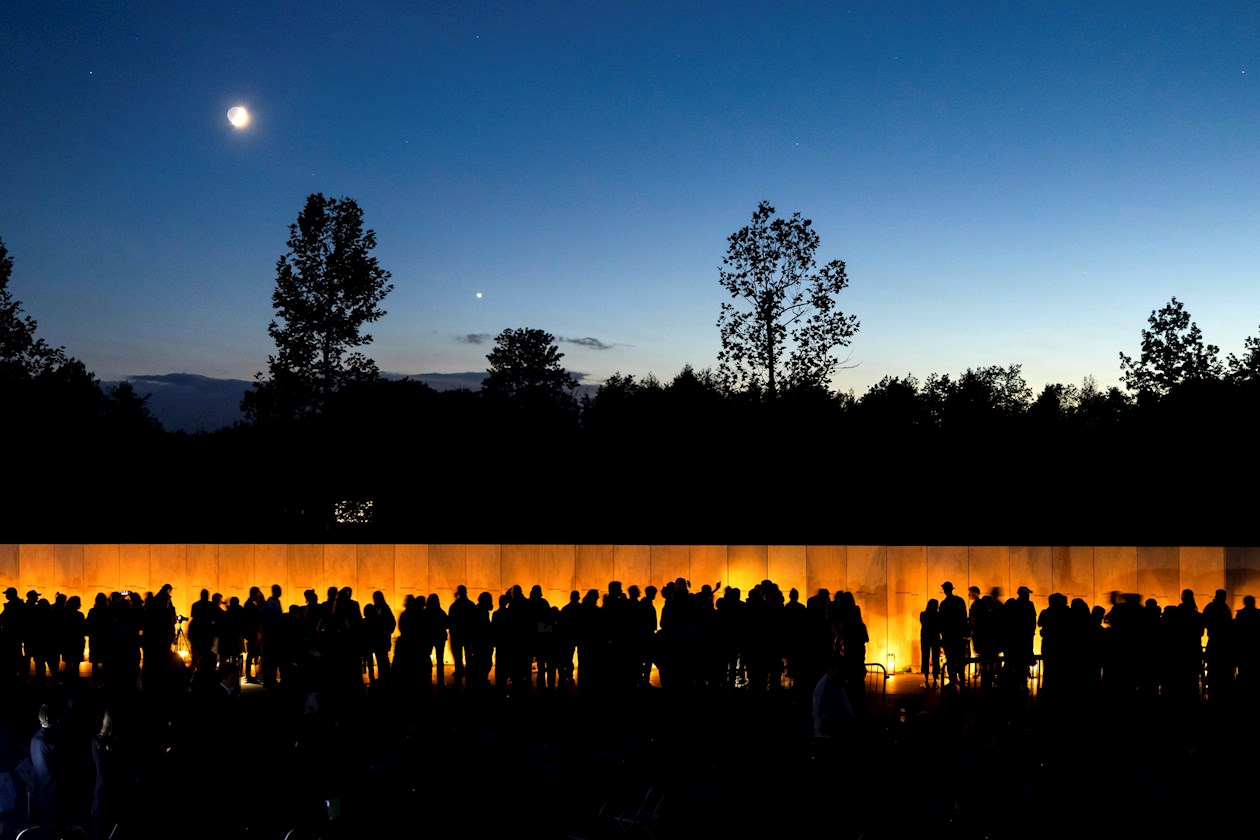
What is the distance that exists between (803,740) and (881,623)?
30.6ft

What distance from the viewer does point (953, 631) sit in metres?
18.7

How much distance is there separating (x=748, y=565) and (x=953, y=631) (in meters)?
4.93

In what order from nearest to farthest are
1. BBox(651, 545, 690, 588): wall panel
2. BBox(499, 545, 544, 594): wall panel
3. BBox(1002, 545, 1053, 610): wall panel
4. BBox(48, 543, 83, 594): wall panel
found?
1. BBox(1002, 545, 1053, 610): wall panel
2. BBox(651, 545, 690, 588): wall panel
3. BBox(499, 545, 544, 594): wall panel
4. BBox(48, 543, 83, 594): wall panel

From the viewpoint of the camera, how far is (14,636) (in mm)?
19719

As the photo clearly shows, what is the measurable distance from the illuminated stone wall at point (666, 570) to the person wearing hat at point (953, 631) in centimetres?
268

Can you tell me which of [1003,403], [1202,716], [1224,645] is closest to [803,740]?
[1202,716]

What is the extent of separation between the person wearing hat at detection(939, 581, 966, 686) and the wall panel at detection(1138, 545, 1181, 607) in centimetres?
396

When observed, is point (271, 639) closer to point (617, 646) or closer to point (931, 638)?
point (617, 646)

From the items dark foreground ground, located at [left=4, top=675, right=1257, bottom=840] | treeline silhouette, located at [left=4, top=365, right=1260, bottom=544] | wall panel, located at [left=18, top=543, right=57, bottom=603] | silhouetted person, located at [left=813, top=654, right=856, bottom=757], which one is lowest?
dark foreground ground, located at [left=4, top=675, right=1257, bottom=840]

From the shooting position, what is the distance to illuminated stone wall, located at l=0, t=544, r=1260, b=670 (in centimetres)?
2041

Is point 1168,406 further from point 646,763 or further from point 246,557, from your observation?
point 646,763

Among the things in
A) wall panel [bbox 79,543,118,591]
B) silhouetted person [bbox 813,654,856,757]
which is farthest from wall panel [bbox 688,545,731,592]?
wall panel [bbox 79,543,118,591]

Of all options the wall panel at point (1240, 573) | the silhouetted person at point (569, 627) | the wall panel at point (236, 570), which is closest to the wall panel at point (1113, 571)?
the wall panel at point (1240, 573)

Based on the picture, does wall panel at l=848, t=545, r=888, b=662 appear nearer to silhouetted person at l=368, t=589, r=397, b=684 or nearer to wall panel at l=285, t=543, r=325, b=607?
silhouetted person at l=368, t=589, r=397, b=684
